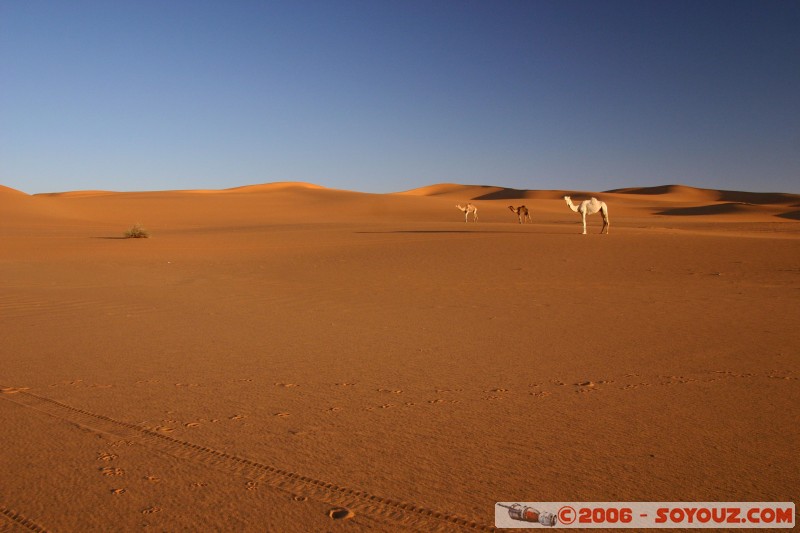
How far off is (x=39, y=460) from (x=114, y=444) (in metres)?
0.45

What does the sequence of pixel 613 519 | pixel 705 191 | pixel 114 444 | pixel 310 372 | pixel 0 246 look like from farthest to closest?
pixel 705 191 → pixel 0 246 → pixel 310 372 → pixel 114 444 → pixel 613 519

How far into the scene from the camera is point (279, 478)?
3.79 metres

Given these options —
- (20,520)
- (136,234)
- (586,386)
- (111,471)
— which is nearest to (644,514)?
(586,386)

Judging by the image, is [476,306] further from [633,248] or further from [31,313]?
[633,248]

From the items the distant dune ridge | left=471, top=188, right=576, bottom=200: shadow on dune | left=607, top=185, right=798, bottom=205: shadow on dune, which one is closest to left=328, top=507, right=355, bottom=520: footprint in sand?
the distant dune ridge

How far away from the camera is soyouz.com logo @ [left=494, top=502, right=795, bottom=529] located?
3.29m

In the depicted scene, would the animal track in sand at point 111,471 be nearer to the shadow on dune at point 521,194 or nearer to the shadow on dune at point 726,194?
the shadow on dune at point 726,194

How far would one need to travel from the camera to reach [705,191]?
418ft

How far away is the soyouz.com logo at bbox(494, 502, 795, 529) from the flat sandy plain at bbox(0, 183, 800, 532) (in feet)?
0.30

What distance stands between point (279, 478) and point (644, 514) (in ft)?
6.79

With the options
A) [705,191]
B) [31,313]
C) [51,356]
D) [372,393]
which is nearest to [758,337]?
[372,393]

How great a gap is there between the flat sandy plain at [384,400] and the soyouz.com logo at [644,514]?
0.30 feet

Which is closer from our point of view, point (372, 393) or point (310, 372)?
point (372, 393)

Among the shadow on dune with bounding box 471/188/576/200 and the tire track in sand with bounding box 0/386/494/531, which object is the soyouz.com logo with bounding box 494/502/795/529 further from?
the shadow on dune with bounding box 471/188/576/200
